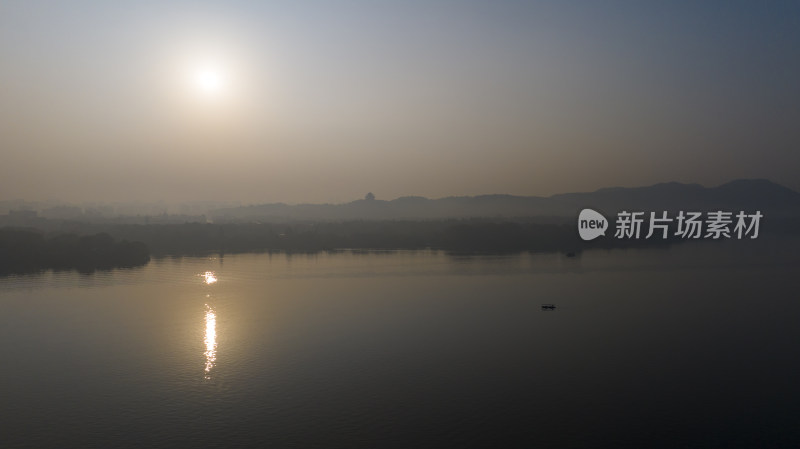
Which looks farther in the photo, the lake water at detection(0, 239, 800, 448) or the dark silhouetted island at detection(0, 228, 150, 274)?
the dark silhouetted island at detection(0, 228, 150, 274)

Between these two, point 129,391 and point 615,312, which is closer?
point 129,391

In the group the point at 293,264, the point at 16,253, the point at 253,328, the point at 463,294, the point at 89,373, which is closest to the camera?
the point at 89,373

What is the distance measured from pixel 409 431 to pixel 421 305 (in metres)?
19.7

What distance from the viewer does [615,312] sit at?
33125mm

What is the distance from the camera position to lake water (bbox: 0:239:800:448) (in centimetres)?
→ 1590

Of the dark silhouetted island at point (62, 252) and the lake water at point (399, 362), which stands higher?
the dark silhouetted island at point (62, 252)

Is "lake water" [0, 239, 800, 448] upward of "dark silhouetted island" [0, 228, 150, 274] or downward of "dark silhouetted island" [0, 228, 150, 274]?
downward

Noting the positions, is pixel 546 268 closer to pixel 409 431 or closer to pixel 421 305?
pixel 421 305

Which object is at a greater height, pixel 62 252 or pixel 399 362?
pixel 62 252

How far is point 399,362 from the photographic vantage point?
22.4m

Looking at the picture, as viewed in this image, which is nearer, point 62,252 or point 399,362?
point 399,362

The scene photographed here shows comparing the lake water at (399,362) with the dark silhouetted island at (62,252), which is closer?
the lake water at (399,362)

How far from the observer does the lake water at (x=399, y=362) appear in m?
15.9

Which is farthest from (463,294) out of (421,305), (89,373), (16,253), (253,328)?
(16,253)
